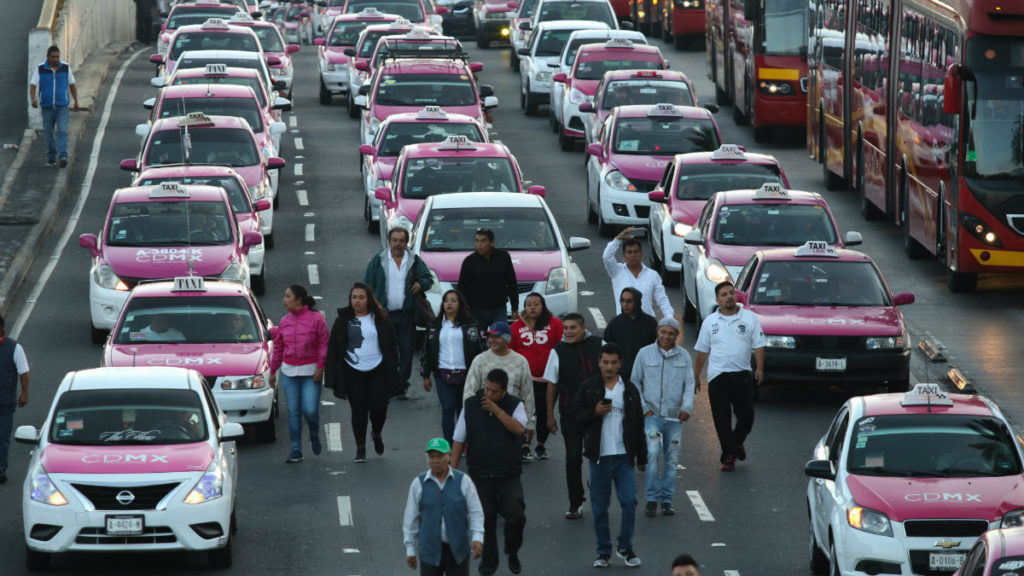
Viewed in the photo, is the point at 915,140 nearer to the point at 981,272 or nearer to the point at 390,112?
the point at 981,272

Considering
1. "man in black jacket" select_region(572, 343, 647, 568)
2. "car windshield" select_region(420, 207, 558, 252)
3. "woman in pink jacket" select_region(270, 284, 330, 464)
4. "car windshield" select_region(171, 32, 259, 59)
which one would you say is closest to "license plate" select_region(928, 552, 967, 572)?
"man in black jacket" select_region(572, 343, 647, 568)

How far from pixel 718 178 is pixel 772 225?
2.90 m

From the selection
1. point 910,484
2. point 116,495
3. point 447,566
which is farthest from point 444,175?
point 447,566

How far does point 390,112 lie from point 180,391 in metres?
18.5

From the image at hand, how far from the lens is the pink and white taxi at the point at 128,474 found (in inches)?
570

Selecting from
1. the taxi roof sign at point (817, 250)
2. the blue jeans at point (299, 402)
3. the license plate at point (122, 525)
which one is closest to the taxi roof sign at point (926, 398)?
the license plate at point (122, 525)

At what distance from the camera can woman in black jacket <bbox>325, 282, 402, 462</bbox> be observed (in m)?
17.6

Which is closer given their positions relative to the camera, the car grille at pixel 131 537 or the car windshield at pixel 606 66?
the car grille at pixel 131 537

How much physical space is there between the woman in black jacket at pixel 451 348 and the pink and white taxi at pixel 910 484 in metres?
3.57

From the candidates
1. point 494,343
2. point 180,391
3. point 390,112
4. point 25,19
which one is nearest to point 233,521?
point 180,391

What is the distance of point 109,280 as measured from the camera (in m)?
22.9

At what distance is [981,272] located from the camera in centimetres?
2438

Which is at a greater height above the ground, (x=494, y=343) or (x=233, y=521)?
(x=494, y=343)

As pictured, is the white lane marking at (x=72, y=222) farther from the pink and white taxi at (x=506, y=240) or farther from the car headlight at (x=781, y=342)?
the car headlight at (x=781, y=342)
